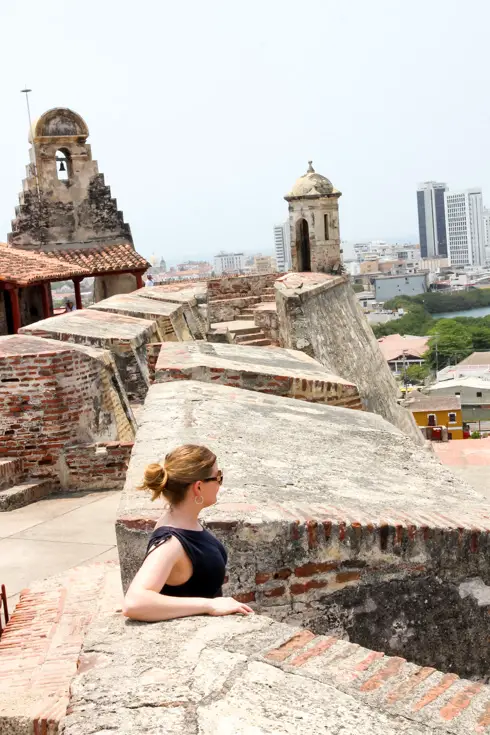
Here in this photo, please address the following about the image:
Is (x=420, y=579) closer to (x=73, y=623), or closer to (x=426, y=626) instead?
(x=426, y=626)

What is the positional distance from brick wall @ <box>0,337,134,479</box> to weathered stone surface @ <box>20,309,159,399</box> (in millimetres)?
972

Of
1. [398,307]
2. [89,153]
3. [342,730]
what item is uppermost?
[89,153]

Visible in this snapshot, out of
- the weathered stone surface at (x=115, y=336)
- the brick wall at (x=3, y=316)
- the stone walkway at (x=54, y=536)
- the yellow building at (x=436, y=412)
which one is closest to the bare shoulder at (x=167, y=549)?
the stone walkway at (x=54, y=536)

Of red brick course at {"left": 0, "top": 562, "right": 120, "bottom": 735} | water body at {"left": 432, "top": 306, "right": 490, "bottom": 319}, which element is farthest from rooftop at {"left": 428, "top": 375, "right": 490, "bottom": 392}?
water body at {"left": 432, "top": 306, "right": 490, "bottom": 319}

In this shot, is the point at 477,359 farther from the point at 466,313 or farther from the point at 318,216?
the point at 466,313

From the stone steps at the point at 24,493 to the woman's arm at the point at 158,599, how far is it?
5.67 metres

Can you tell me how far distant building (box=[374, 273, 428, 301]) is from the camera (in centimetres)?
17762

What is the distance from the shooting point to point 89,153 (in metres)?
24.1

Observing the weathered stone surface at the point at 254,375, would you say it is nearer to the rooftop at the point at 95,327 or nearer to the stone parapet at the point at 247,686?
the rooftop at the point at 95,327

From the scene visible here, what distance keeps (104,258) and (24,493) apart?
15570 millimetres

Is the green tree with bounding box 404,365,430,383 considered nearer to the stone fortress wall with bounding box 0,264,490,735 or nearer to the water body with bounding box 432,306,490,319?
the water body with bounding box 432,306,490,319

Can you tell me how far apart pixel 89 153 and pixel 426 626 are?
2176 centimetres

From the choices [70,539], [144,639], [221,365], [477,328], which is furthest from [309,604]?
[477,328]

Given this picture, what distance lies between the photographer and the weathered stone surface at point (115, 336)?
33.3ft
